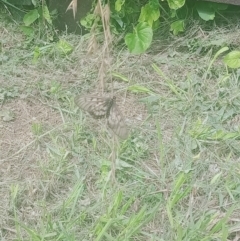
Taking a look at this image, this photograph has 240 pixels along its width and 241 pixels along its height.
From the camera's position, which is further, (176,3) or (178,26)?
(178,26)

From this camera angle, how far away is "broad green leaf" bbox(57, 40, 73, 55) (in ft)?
8.37

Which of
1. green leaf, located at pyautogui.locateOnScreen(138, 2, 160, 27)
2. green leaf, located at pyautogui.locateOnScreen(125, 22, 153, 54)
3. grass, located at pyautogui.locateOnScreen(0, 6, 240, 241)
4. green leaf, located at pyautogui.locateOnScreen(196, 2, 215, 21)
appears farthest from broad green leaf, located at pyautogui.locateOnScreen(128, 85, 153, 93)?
green leaf, located at pyautogui.locateOnScreen(196, 2, 215, 21)

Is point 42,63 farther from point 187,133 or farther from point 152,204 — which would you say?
point 152,204

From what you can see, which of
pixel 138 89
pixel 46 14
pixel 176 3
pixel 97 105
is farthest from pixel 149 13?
pixel 97 105

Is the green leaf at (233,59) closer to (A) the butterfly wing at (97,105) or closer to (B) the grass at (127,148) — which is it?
(B) the grass at (127,148)

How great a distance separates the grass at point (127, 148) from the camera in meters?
1.81

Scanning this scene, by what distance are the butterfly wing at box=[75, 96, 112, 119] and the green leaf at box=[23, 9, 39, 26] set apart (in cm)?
71

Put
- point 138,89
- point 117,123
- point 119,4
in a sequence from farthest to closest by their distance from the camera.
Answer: point 119,4 → point 138,89 → point 117,123

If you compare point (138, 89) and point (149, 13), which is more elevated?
point (149, 13)

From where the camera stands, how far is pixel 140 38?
2.42 m

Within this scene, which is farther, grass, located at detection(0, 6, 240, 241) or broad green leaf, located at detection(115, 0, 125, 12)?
broad green leaf, located at detection(115, 0, 125, 12)

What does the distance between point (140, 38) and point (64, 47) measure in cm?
40

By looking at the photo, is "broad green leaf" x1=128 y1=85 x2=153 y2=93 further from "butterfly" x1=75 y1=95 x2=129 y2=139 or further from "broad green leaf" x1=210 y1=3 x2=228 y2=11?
"broad green leaf" x1=210 y1=3 x2=228 y2=11

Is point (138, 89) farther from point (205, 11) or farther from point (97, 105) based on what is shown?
point (205, 11)
